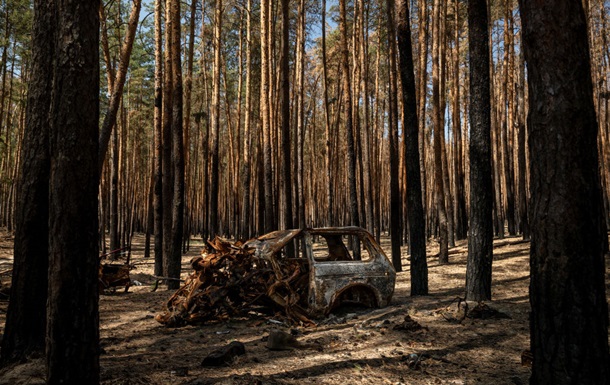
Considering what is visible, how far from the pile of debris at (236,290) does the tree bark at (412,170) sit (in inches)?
95.3

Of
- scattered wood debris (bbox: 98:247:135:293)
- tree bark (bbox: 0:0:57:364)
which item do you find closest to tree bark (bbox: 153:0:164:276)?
scattered wood debris (bbox: 98:247:135:293)

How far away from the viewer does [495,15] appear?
2114 cm

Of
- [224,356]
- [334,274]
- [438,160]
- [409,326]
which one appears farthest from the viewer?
[438,160]

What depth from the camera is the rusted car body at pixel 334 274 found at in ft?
20.6

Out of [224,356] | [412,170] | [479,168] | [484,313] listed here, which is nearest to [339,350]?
[224,356]

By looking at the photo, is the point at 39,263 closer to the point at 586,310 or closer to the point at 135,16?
the point at 586,310

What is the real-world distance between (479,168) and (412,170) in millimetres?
1311

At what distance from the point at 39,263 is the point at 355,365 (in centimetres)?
343

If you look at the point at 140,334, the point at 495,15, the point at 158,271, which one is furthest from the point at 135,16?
the point at 495,15

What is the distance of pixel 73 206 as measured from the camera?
277cm

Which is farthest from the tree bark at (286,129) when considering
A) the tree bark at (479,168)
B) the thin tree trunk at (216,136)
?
the thin tree trunk at (216,136)

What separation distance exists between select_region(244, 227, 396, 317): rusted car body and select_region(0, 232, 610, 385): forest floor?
0.29m

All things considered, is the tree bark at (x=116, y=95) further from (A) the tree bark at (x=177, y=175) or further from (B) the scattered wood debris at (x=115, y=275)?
(B) the scattered wood debris at (x=115, y=275)

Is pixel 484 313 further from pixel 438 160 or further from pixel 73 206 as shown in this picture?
pixel 438 160
